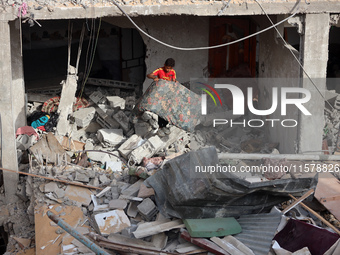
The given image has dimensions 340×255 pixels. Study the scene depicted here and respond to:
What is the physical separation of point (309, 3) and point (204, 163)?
449 cm

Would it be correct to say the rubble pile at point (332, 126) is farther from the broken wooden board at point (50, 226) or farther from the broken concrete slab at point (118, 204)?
the broken wooden board at point (50, 226)

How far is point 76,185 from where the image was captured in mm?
9227

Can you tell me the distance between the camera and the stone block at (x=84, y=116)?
1208 centimetres

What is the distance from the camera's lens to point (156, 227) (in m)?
7.09

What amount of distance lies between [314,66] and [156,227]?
490 centimetres

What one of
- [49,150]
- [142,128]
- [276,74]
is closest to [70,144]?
[49,150]

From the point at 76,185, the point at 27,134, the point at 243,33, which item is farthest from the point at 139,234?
the point at 243,33

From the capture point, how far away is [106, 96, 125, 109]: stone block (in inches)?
505

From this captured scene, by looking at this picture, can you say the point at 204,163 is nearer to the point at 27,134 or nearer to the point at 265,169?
the point at 265,169

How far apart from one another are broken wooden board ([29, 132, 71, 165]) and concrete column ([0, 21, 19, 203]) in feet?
1.57

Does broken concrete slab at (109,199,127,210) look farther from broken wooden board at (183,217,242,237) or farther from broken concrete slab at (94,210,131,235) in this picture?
broken wooden board at (183,217,242,237)

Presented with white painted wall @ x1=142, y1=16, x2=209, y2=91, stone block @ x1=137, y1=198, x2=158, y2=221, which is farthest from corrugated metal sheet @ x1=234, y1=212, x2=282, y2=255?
white painted wall @ x1=142, y1=16, x2=209, y2=91

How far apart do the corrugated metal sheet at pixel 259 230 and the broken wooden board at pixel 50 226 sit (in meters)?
2.72

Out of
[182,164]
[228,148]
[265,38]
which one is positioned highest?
[265,38]
